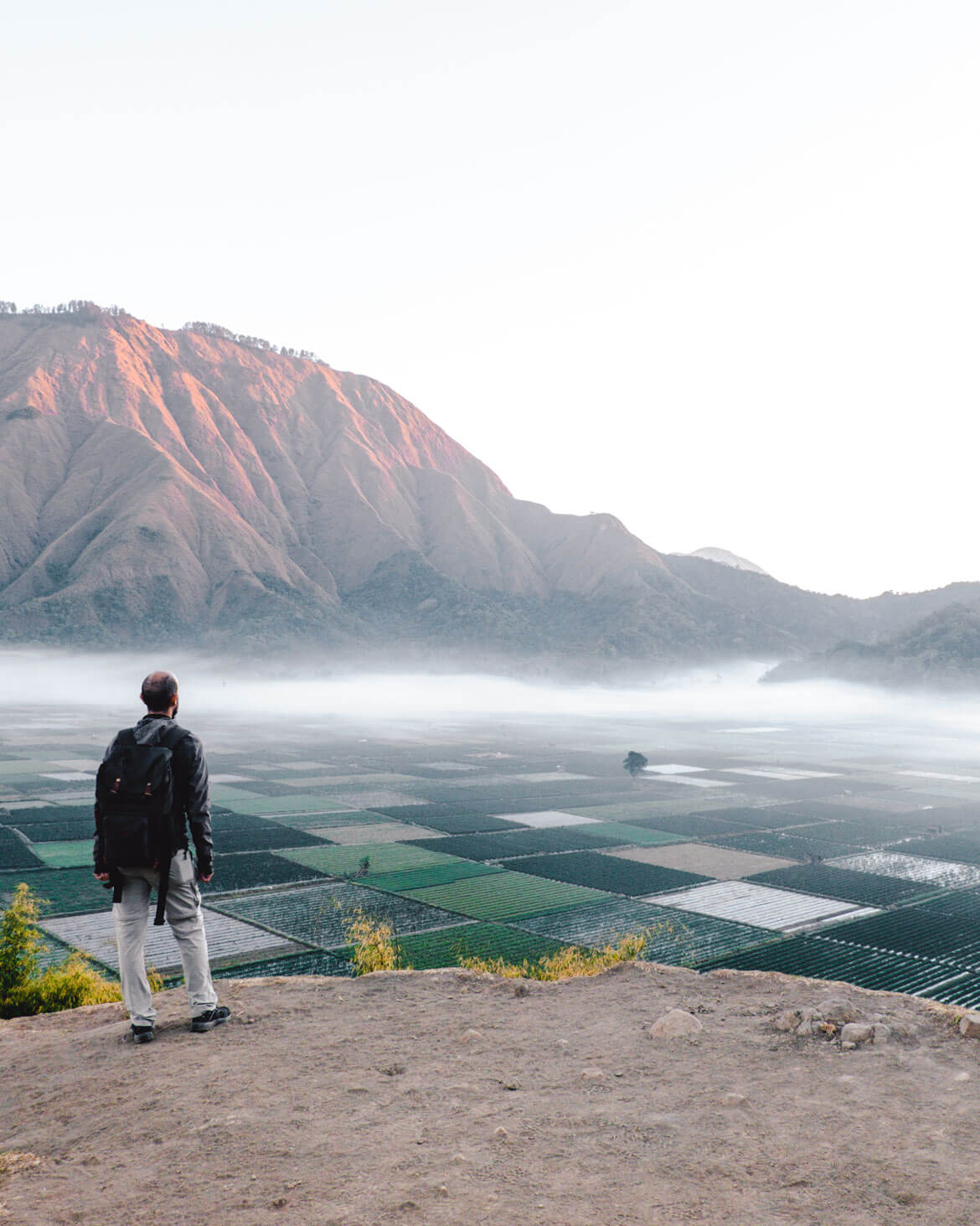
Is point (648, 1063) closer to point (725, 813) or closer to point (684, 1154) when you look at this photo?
point (684, 1154)

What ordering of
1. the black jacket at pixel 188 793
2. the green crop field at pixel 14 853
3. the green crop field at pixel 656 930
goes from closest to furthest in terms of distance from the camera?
the black jacket at pixel 188 793 → the green crop field at pixel 656 930 → the green crop field at pixel 14 853

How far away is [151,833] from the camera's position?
30.2 ft

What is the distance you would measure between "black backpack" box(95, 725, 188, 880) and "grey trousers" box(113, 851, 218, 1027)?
0.71 feet

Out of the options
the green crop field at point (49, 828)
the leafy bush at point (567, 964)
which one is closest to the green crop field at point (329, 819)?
the green crop field at point (49, 828)

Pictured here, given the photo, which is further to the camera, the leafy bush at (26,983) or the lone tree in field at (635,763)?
the lone tree in field at (635,763)

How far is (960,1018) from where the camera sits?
426 inches

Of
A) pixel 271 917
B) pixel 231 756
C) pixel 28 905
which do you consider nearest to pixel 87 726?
pixel 231 756

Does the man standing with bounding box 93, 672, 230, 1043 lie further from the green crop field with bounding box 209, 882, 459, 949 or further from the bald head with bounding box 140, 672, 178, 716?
the green crop field with bounding box 209, 882, 459, 949

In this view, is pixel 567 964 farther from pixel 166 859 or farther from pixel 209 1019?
pixel 166 859

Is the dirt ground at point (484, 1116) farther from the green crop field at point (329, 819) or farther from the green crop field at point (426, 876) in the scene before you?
the green crop field at point (329, 819)

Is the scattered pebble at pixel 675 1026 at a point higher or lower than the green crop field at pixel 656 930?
higher

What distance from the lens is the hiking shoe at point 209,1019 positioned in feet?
33.4

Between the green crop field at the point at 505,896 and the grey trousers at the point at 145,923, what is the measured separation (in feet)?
51.2

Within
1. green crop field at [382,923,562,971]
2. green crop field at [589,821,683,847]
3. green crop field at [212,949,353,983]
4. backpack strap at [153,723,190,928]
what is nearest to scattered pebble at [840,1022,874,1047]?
backpack strap at [153,723,190,928]
